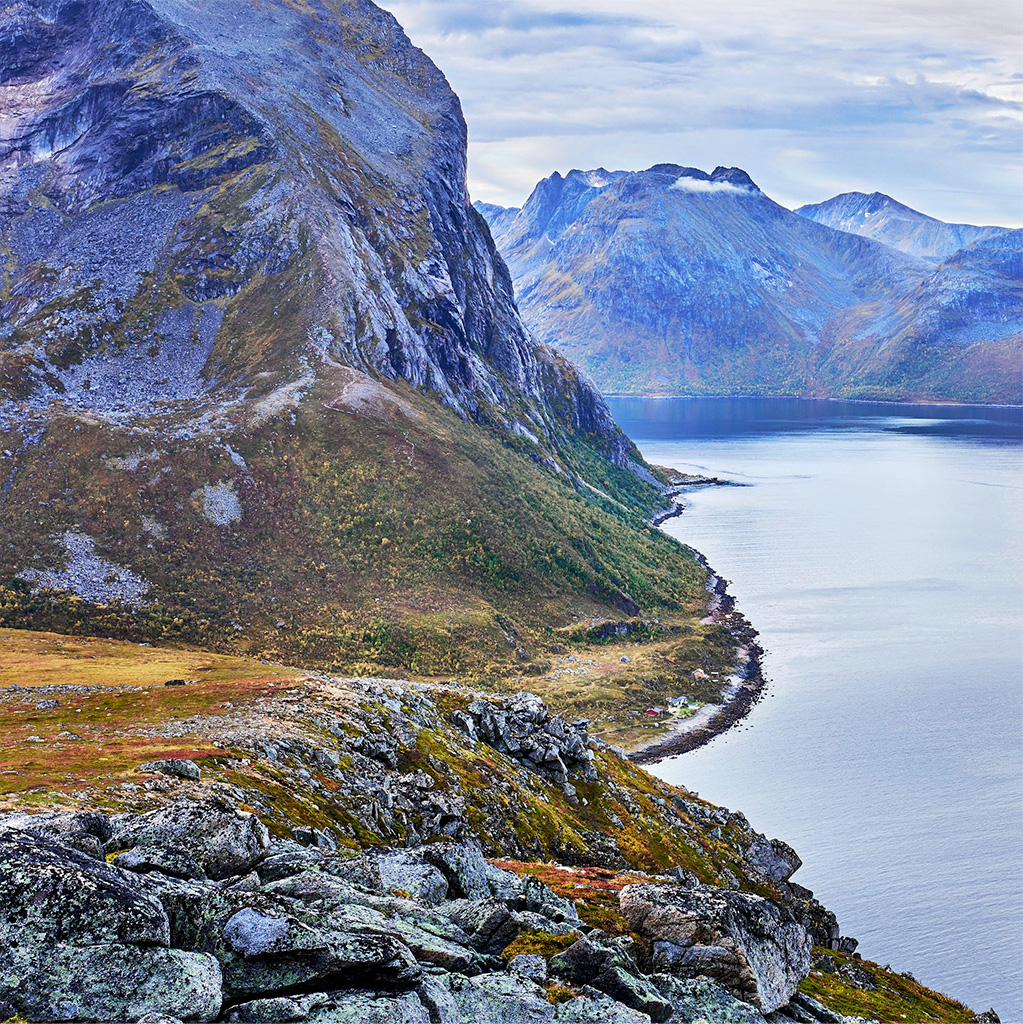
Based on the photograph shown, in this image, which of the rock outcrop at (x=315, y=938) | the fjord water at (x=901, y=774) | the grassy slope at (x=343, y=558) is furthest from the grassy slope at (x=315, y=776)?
the grassy slope at (x=343, y=558)

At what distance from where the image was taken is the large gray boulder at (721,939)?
3547 cm

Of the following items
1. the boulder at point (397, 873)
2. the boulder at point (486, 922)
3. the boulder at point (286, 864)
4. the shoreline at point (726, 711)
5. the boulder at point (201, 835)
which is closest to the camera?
→ the boulder at point (201, 835)

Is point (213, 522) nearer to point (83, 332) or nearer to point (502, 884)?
point (83, 332)

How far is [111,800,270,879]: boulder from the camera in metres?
30.9

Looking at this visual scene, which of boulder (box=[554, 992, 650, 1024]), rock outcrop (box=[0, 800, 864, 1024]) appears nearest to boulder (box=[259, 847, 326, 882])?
rock outcrop (box=[0, 800, 864, 1024])

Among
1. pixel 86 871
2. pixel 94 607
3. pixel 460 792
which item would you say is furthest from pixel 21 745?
pixel 94 607

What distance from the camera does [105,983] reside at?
856 inches

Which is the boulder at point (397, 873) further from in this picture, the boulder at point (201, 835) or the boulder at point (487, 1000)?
the boulder at point (487, 1000)

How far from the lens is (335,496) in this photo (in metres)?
162

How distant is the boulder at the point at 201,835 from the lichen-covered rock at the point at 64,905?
6906 millimetres

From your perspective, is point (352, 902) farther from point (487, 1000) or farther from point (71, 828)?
point (71, 828)

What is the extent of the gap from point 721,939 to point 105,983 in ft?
80.4

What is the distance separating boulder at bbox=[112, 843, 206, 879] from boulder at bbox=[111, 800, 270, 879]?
1195mm

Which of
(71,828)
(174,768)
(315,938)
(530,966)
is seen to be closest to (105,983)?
(315,938)
